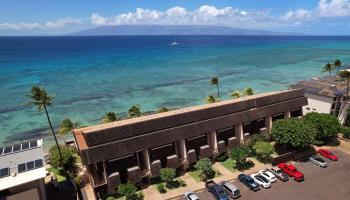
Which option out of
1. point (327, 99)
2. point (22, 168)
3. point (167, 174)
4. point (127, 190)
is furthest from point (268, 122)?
point (22, 168)

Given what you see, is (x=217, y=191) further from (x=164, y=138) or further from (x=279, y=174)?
(x=279, y=174)

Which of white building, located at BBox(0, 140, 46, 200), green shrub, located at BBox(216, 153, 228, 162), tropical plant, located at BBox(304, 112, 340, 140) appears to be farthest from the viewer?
tropical plant, located at BBox(304, 112, 340, 140)

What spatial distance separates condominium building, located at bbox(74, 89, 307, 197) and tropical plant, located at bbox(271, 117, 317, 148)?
13.5 ft

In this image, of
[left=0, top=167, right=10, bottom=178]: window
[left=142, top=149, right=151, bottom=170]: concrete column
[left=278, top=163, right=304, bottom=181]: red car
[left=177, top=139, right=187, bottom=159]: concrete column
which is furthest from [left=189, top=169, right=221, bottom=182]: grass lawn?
[left=0, top=167, right=10, bottom=178]: window

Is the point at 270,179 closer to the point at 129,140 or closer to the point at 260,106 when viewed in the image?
the point at 260,106

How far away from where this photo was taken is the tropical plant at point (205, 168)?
124 feet

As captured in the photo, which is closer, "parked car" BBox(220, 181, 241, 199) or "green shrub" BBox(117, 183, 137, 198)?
"green shrub" BBox(117, 183, 137, 198)

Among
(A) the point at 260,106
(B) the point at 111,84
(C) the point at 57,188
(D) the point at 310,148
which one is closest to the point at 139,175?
(C) the point at 57,188

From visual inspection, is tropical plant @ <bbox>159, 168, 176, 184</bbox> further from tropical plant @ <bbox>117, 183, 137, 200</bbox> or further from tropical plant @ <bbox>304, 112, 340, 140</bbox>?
tropical plant @ <bbox>304, 112, 340, 140</bbox>

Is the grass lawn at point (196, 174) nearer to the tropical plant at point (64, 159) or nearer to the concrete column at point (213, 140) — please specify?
the concrete column at point (213, 140)

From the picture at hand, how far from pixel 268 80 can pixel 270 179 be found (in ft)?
295

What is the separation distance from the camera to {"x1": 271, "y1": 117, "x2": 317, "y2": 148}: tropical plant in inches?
1639

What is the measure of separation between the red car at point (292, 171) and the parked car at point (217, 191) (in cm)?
1138

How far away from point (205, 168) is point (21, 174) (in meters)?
23.9
